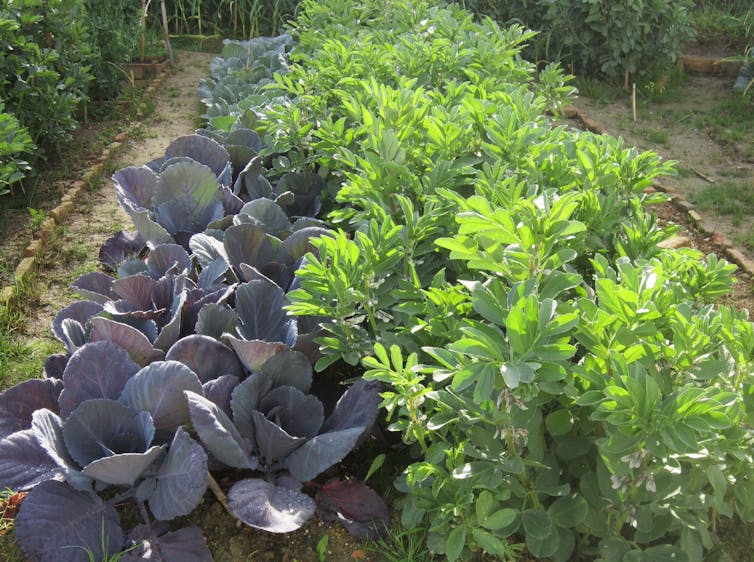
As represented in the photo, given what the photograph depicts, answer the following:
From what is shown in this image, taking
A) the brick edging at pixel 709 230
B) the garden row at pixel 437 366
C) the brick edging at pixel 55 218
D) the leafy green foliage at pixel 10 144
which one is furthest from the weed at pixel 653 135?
the leafy green foliage at pixel 10 144

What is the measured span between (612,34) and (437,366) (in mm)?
5400

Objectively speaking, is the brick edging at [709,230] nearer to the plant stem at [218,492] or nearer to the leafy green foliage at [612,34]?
the leafy green foliage at [612,34]

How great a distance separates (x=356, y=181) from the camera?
2.40 metres

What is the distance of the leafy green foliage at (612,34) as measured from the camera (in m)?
6.32

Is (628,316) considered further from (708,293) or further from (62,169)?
(62,169)

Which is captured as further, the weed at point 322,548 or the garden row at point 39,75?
the garden row at point 39,75

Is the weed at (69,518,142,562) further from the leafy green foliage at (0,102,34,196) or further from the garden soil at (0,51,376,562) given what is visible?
the leafy green foliage at (0,102,34,196)

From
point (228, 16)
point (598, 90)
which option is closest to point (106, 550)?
point (598, 90)

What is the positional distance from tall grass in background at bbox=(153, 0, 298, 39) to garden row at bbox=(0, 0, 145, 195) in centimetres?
253

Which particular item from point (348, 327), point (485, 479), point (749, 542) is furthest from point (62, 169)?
point (749, 542)

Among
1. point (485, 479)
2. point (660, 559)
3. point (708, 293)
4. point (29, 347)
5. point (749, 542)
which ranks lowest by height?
point (29, 347)

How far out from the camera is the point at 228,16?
855 centimetres

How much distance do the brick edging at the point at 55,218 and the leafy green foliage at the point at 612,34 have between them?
143 inches

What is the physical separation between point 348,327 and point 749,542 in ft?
3.87
